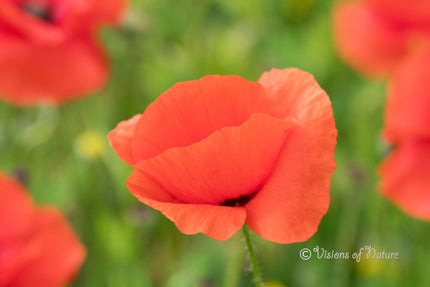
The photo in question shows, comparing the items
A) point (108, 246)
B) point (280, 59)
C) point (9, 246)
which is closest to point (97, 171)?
point (108, 246)

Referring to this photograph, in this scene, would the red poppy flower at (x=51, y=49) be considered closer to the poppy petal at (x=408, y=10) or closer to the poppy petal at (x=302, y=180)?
the poppy petal at (x=408, y=10)

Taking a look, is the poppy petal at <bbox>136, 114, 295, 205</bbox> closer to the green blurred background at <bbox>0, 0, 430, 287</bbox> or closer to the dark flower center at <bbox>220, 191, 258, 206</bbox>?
the dark flower center at <bbox>220, 191, 258, 206</bbox>

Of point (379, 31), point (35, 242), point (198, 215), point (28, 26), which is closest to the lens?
point (198, 215)

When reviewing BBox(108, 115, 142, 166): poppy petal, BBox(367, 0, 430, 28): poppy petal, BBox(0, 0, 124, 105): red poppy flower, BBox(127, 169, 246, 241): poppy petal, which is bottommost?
BBox(0, 0, 124, 105): red poppy flower

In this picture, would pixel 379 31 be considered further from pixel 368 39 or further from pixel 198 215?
pixel 198 215

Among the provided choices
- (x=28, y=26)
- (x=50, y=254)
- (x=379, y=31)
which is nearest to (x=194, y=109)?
(x=50, y=254)

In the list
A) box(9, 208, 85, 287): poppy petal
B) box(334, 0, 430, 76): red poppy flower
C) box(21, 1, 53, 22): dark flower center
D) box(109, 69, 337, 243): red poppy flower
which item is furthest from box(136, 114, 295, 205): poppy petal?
box(21, 1, 53, 22): dark flower center
